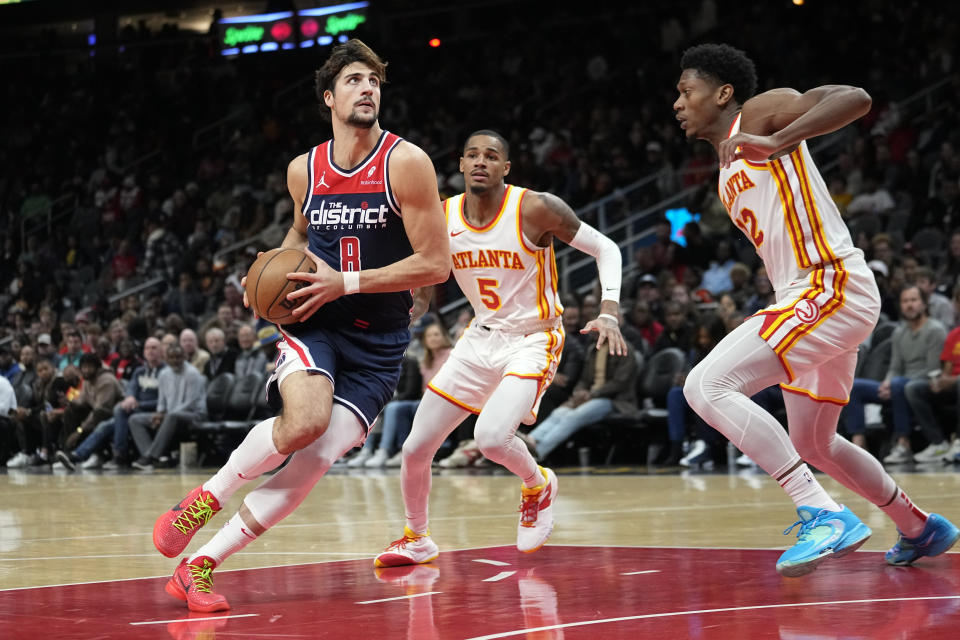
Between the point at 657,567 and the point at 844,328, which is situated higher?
the point at 844,328

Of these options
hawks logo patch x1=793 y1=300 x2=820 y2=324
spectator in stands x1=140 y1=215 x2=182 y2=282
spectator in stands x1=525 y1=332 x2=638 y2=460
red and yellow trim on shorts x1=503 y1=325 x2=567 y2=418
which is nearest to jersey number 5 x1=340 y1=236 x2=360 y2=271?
red and yellow trim on shorts x1=503 y1=325 x2=567 y2=418

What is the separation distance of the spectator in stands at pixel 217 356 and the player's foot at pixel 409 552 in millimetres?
8739

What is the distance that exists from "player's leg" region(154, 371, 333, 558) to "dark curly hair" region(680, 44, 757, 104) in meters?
1.99

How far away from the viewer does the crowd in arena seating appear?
39.8 feet

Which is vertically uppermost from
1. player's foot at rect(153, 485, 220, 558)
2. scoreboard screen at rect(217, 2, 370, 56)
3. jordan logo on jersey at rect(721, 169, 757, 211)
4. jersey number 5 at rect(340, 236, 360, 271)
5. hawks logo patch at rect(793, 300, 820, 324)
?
scoreboard screen at rect(217, 2, 370, 56)

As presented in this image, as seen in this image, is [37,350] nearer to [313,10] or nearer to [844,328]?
[313,10]

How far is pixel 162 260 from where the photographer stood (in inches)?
779

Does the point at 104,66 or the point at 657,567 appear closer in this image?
the point at 657,567

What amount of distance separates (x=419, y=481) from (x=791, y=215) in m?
1.98

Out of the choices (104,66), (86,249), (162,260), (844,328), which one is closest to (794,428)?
(844,328)

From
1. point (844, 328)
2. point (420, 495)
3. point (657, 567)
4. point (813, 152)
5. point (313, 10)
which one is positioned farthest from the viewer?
point (313, 10)

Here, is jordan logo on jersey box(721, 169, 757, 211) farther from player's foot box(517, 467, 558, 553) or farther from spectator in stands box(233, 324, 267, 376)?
spectator in stands box(233, 324, 267, 376)

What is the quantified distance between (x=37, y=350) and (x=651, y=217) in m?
8.03

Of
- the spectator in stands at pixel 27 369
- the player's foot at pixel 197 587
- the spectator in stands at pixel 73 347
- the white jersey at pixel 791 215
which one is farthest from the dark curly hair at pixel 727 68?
the spectator in stands at pixel 27 369
